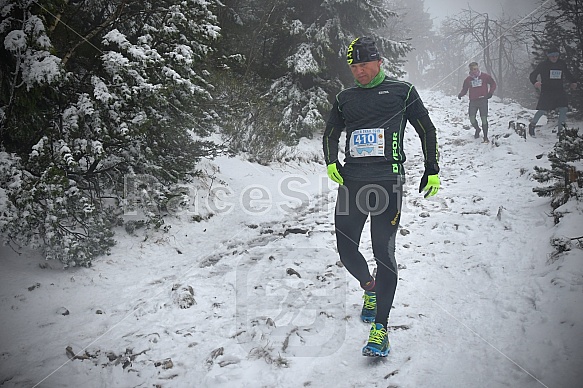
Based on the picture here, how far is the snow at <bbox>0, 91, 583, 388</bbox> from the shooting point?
2602 millimetres

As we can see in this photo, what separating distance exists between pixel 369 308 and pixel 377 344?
62 centimetres

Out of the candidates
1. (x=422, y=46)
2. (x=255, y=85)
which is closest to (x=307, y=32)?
(x=255, y=85)

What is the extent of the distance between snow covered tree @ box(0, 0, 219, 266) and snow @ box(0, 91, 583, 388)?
0.72 metres

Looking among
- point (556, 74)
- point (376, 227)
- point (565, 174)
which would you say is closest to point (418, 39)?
point (556, 74)

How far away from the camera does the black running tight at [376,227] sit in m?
2.89

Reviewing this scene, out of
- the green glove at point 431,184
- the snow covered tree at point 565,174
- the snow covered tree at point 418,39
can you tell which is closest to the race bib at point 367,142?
the green glove at point 431,184

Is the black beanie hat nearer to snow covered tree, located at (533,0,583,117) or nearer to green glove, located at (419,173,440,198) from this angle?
green glove, located at (419,173,440,198)

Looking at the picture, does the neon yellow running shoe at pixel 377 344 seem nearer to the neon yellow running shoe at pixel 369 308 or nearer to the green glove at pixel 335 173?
the neon yellow running shoe at pixel 369 308

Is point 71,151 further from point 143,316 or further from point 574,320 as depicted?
point 574,320

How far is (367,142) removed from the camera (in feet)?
10.1

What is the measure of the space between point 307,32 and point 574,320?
31.3 ft

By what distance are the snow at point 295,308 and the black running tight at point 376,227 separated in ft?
1.72

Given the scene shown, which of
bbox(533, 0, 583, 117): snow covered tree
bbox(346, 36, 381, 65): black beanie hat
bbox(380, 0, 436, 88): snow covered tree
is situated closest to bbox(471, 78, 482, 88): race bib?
bbox(533, 0, 583, 117): snow covered tree

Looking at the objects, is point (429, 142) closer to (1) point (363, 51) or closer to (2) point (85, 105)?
(1) point (363, 51)
